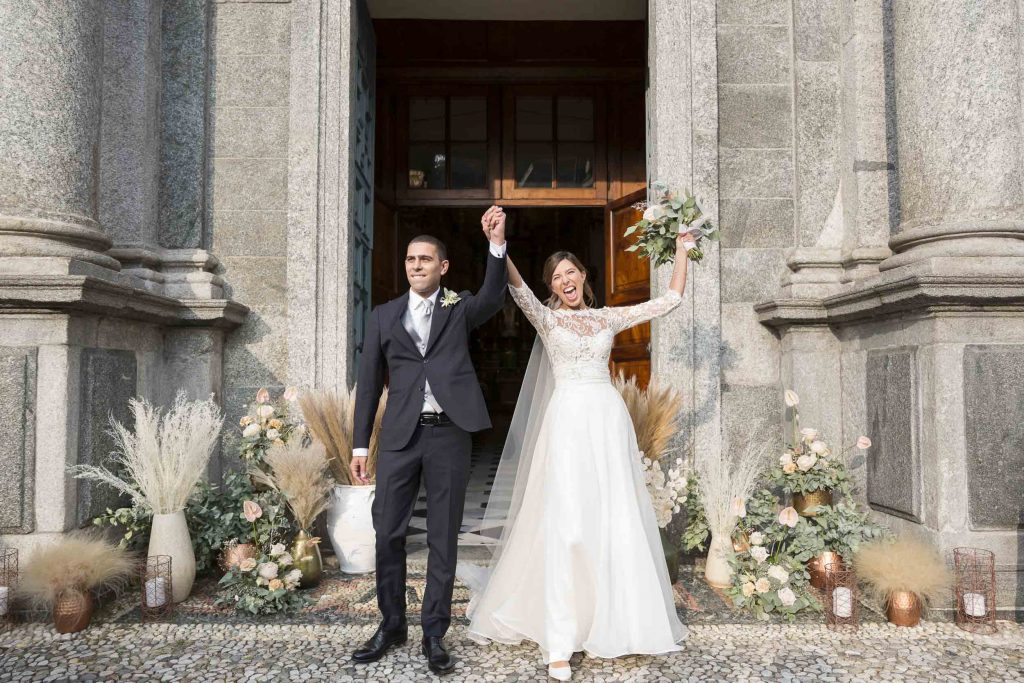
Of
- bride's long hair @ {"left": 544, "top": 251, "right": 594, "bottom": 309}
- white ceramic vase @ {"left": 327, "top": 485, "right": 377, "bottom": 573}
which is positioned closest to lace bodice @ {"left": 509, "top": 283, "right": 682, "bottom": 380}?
bride's long hair @ {"left": 544, "top": 251, "right": 594, "bottom": 309}

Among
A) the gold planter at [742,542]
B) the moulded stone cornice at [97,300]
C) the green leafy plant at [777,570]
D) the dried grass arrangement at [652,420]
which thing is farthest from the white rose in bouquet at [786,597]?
the moulded stone cornice at [97,300]

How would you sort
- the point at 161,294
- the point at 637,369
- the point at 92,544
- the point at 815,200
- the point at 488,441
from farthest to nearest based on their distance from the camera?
the point at 488,441 < the point at 637,369 < the point at 815,200 < the point at 161,294 < the point at 92,544

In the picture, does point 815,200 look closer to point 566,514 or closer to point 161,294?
point 566,514

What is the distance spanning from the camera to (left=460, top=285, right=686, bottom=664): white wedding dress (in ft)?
10.1

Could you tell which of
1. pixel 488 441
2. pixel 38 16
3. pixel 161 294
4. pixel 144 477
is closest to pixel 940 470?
pixel 144 477

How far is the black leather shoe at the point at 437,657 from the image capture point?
3.00 meters

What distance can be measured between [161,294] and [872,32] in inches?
202

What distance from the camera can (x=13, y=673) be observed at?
3.00 metres

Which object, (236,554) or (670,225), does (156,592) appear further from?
(670,225)

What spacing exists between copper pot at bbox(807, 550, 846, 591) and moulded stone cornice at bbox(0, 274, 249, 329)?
3.97 metres

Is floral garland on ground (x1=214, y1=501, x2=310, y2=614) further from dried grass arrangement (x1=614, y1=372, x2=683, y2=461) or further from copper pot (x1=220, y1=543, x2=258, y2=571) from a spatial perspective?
dried grass arrangement (x1=614, y1=372, x2=683, y2=461)

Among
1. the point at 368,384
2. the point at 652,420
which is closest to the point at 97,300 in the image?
the point at 368,384

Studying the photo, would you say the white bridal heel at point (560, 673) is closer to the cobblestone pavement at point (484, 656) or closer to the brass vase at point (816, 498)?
the cobblestone pavement at point (484, 656)

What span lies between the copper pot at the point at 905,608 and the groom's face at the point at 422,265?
2.74 meters
